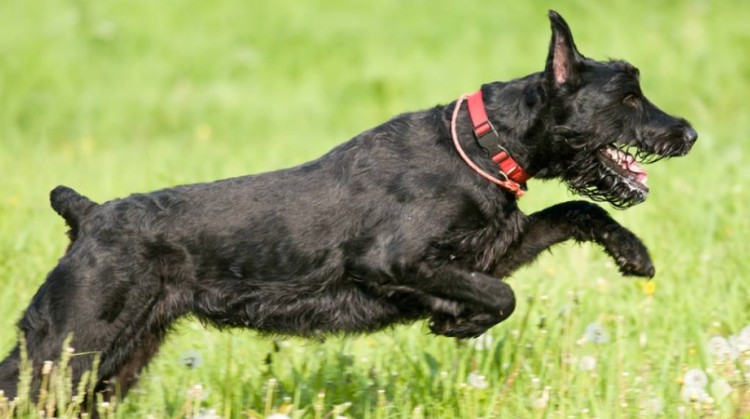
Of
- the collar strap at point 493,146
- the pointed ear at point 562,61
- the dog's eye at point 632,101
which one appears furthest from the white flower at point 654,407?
the pointed ear at point 562,61

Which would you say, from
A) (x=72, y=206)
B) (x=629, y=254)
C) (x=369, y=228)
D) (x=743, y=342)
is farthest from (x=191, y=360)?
(x=743, y=342)

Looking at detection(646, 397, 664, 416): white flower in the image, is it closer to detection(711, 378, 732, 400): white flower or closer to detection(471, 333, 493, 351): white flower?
detection(711, 378, 732, 400): white flower

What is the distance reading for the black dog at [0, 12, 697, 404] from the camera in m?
4.65

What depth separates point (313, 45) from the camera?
1404 cm

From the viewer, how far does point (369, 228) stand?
472cm

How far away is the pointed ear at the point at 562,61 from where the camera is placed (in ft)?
15.5

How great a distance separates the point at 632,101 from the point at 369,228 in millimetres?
1338

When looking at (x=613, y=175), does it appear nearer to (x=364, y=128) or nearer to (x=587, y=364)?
(x=587, y=364)

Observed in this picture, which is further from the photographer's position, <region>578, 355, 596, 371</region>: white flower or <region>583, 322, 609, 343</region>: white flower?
<region>583, 322, 609, 343</region>: white flower

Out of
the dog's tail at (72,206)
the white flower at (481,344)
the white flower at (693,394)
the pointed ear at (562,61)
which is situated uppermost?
the pointed ear at (562,61)

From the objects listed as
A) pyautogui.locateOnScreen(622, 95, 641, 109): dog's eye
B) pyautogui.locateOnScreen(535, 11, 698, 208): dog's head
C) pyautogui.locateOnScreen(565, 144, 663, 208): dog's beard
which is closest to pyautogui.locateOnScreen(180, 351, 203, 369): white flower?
pyautogui.locateOnScreen(535, 11, 698, 208): dog's head

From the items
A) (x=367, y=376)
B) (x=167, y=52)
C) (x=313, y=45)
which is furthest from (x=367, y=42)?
(x=367, y=376)

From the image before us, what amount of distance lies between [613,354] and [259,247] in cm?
184

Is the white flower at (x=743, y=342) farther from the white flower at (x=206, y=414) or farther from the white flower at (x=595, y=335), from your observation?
the white flower at (x=206, y=414)
